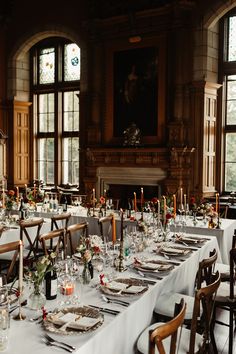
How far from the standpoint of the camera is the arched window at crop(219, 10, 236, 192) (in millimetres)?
9914

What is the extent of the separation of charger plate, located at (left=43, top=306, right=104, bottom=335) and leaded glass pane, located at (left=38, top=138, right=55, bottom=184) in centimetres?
1019

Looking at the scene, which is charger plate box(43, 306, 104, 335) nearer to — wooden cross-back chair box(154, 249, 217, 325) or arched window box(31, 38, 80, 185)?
wooden cross-back chair box(154, 249, 217, 325)

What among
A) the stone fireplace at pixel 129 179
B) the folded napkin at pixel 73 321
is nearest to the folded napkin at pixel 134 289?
the folded napkin at pixel 73 321

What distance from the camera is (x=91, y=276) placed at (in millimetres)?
3408

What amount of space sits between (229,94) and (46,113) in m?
5.57

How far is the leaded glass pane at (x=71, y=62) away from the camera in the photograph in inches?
474

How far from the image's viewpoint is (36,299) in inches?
108

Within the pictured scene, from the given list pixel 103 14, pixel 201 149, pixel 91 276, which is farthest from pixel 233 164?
pixel 91 276

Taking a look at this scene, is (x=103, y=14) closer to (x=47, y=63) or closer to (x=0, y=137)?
(x=47, y=63)

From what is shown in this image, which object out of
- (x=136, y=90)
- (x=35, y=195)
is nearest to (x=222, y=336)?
(x=35, y=195)

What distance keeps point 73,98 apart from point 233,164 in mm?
5030

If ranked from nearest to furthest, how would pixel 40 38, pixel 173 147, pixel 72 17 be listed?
pixel 173 147 → pixel 72 17 → pixel 40 38

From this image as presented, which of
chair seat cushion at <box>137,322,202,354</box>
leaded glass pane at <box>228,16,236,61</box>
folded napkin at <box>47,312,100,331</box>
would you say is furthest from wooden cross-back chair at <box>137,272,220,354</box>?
leaded glass pane at <box>228,16,236,61</box>

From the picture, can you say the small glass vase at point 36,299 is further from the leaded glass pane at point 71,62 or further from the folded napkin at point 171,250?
the leaded glass pane at point 71,62
